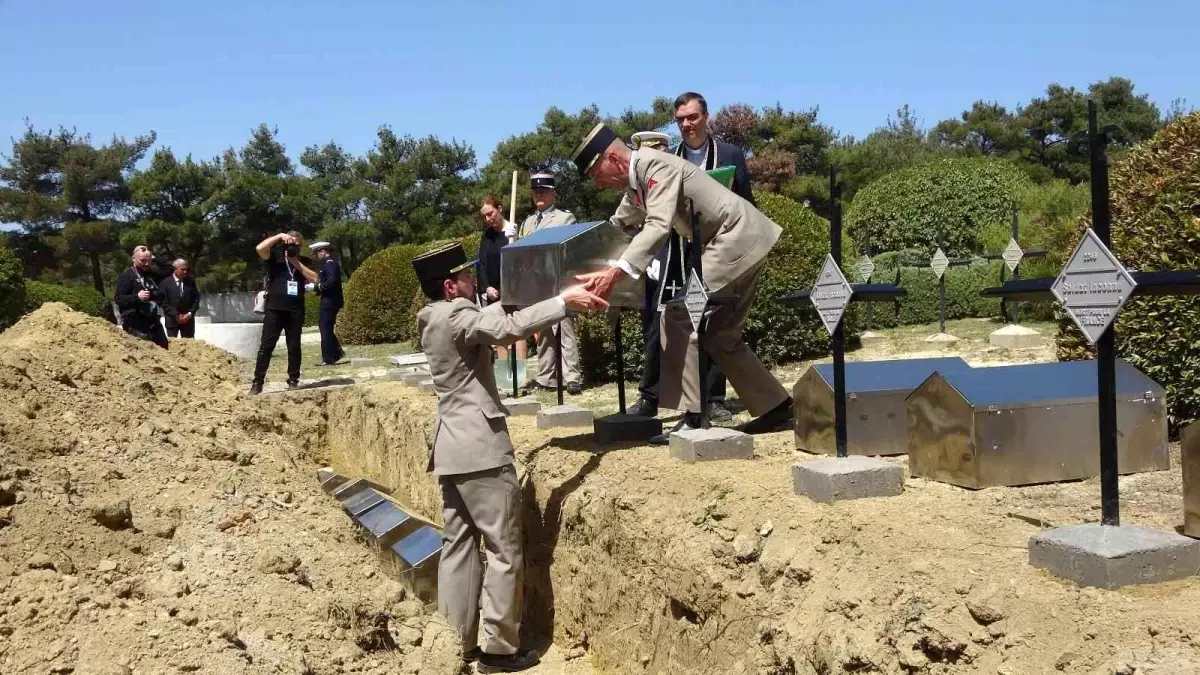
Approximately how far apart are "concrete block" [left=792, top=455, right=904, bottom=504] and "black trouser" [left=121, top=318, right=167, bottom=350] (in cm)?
880

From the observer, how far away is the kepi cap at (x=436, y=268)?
514cm

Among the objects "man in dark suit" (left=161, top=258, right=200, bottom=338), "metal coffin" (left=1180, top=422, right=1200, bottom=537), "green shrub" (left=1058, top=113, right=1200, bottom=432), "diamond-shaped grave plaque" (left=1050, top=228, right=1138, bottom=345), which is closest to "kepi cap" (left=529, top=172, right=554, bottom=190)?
"green shrub" (left=1058, top=113, right=1200, bottom=432)

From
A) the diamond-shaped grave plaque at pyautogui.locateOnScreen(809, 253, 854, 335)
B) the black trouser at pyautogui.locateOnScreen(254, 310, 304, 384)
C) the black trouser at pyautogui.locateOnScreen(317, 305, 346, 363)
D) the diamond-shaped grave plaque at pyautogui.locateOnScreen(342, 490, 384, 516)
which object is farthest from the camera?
the black trouser at pyautogui.locateOnScreen(317, 305, 346, 363)

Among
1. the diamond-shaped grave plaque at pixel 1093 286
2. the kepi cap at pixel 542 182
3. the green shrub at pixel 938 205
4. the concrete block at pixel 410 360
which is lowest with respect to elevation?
the concrete block at pixel 410 360

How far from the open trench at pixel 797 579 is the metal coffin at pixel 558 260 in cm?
91

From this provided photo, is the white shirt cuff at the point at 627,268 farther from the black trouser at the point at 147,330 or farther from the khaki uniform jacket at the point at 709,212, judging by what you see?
the black trouser at the point at 147,330

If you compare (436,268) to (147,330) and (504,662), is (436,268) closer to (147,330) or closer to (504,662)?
(504,662)

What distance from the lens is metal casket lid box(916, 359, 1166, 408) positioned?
3.87 m

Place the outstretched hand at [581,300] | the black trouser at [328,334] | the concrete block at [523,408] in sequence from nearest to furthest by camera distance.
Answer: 1. the outstretched hand at [581,300]
2. the concrete block at [523,408]
3. the black trouser at [328,334]

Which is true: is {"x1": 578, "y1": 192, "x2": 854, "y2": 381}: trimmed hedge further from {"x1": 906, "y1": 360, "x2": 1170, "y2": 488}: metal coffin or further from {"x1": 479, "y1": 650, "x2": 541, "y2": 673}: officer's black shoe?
{"x1": 906, "y1": 360, "x2": 1170, "y2": 488}: metal coffin

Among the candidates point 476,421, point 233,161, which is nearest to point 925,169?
point 476,421

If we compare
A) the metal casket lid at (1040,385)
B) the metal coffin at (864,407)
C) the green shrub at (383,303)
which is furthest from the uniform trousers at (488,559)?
the green shrub at (383,303)

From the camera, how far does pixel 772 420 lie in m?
5.83

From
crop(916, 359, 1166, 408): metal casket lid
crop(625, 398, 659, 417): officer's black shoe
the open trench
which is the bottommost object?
the open trench
